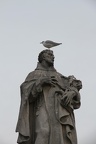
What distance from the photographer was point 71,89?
14.2 m

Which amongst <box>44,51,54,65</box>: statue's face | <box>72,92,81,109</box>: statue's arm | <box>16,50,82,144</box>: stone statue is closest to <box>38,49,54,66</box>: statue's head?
<box>44,51,54,65</box>: statue's face

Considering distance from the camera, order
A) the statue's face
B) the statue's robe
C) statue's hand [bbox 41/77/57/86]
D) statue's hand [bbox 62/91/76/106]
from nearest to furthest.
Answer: the statue's robe < statue's hand [bbox 62/91/76/106] < statue's hand [bbox 41/77/57/86] < the statue's face

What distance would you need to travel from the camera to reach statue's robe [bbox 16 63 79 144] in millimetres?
13180

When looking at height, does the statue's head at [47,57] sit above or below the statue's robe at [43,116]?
above

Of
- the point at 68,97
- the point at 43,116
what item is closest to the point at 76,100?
the point at 68,97

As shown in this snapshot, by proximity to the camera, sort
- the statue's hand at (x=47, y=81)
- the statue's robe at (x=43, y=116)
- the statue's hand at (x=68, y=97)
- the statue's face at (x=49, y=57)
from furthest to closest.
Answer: the statue's face at (x=49, y=57) → the statue's hand at (x=47, y=81) → the statue's hand at (x=68, y=97) → the statue's robe at (x=43, y=116)

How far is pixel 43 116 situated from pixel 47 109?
27 centimetres

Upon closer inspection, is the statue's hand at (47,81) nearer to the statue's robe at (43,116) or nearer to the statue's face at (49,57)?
the statue's robe at (43,116)

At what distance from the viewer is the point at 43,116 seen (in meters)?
13.6

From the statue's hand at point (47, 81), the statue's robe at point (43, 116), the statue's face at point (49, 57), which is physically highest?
the statue's face at point (49, 57)

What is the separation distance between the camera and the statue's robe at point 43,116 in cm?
1318

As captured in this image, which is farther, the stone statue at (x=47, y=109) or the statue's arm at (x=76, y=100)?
the statue's arm at (x=76, y=100)

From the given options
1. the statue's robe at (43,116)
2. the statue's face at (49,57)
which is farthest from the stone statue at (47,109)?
the statue's face at (49,57)

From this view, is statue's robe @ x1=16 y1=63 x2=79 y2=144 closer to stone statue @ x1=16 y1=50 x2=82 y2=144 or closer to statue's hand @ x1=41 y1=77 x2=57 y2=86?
stone statue @ x1=16 y1=50 x2=82 y2=144
